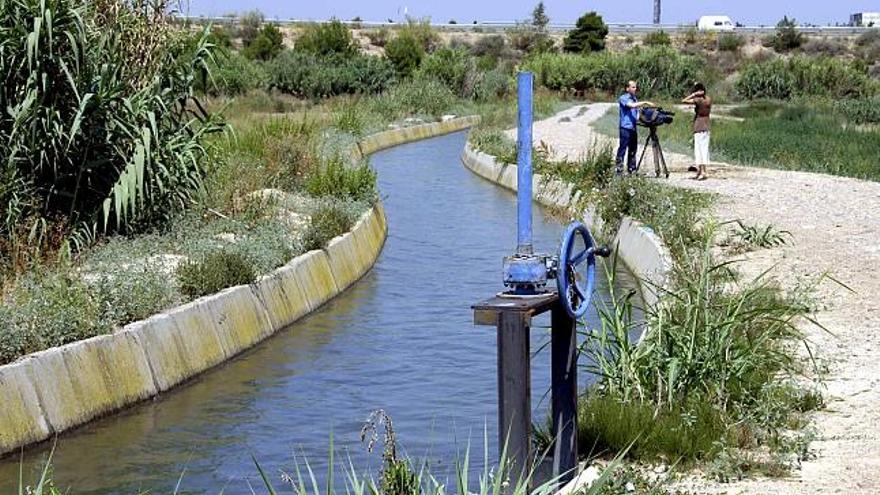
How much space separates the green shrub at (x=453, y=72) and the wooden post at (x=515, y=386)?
55126 millimetres

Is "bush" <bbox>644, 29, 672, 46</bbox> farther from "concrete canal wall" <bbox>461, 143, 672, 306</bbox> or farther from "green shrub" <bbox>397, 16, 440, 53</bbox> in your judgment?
"concrete canal wall" <bbox>461, 143, 672, 306</bbox>

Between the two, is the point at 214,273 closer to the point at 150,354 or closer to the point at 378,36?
the point at 150,354

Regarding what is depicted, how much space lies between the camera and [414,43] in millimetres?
76000

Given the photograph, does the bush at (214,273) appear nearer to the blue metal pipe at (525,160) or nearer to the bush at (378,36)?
the blue metal pipe at (525,160)

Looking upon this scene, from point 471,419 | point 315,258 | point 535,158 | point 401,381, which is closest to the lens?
point 471,419

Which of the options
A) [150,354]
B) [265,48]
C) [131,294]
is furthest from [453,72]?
[150,354]

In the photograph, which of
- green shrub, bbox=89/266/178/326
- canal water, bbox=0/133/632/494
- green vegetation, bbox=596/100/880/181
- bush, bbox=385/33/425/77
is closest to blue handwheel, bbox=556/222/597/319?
canal water, bbox=0/133/632/494

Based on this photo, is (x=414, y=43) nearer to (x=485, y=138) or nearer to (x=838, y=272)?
(x=485, y=138)

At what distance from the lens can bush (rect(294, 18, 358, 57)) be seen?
75875 mm

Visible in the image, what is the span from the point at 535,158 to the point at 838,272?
14.7 metres

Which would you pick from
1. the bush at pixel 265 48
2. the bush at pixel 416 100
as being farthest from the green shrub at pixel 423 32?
the bush at pixel 416 100

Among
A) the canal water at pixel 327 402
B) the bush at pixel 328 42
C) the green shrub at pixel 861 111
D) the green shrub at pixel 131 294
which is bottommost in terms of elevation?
the green shrub at pixel 861 111

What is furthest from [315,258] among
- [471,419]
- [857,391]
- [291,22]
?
[291,22]

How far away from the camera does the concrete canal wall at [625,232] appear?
50.6 ft
